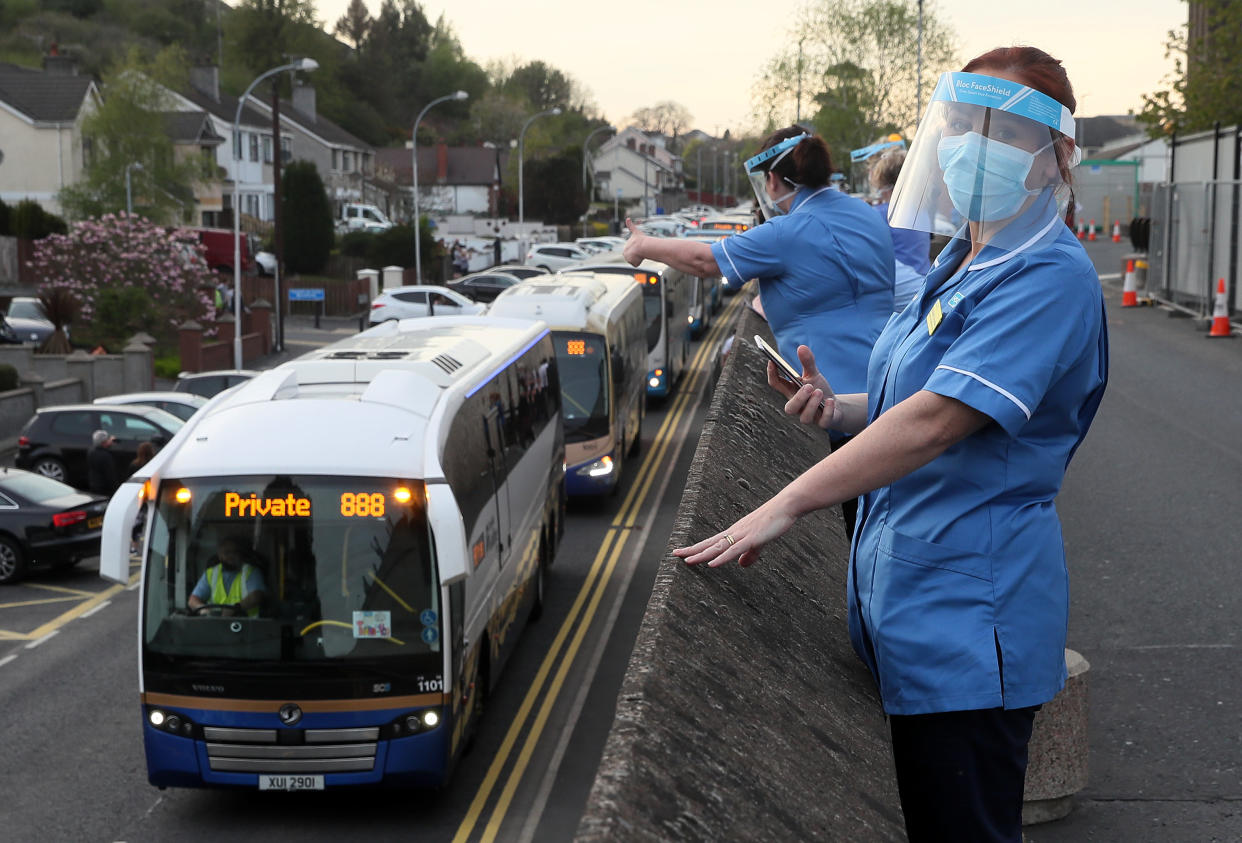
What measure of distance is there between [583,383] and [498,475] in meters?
8.84

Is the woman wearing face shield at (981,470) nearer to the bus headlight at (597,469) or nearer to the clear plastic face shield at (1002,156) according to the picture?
the clear plastic face shield at (1002,156)

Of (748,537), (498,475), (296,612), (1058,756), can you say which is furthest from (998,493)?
(498,475)

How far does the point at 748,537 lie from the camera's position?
261 cm

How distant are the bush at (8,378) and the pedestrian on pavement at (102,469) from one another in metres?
7.72

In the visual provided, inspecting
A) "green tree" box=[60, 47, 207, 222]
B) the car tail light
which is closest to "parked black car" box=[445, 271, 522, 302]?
"green tree" box=[60, 47, 207, 222]

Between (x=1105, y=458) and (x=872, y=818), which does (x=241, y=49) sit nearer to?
(x=1105, y=458)

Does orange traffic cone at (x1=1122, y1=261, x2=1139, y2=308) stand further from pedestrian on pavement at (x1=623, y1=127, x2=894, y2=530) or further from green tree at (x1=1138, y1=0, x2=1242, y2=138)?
pedestrian on pavement at (x1=623, y1=127, x2=894, y2=530)

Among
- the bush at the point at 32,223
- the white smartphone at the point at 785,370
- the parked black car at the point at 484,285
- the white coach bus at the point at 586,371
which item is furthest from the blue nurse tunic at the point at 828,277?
the bush at the point at 32,223

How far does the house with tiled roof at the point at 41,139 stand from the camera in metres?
71.6

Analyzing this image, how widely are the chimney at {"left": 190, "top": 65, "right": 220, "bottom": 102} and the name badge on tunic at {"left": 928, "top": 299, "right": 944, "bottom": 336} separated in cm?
9828

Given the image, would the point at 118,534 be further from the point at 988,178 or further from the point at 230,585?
the point at 988,178

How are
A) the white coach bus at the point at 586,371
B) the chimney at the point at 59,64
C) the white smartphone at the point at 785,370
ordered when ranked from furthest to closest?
the chimney at the point at 59,64 → the white coach bus at the point at 586,371 → the white smartphone at the point at 785,370

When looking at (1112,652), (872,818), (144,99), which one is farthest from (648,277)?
(144,99)

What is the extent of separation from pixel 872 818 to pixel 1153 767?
4.47 m
